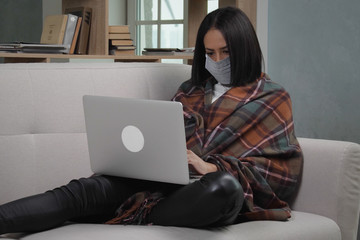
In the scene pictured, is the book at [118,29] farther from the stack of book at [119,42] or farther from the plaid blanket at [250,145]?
the plaid blanket at [250,145]

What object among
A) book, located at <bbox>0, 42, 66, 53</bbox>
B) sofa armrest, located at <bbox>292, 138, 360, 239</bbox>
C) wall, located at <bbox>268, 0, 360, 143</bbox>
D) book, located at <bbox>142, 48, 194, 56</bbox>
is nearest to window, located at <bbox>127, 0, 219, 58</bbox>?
book, located at <bbox>142, 48, 194, 56</bbox>

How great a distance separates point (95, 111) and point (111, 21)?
342 centimetres

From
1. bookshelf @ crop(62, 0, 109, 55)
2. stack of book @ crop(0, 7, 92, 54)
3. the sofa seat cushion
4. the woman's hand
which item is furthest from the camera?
bookshelf @ crop(62, 0, 109, 55)

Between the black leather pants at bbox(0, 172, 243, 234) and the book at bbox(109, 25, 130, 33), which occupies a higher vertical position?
the book at bbox(109, 25, 130, 33)

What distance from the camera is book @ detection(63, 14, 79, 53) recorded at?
3451 mm

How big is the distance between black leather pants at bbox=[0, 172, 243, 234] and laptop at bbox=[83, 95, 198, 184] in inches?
2.3

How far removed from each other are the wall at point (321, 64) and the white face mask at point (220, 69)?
0.81 meters

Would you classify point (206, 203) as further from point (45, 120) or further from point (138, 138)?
point (45, 120)

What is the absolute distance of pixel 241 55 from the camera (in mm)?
2047

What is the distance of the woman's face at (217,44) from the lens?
207cm

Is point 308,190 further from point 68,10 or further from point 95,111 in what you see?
point 68,10

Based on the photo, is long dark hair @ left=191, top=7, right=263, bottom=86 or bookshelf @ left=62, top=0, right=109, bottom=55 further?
bookshelf @ left=62, top=0, right=109, bottom=55

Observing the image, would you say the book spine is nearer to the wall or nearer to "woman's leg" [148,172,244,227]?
the wall

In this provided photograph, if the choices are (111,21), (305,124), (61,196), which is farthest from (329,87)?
(111,21)
